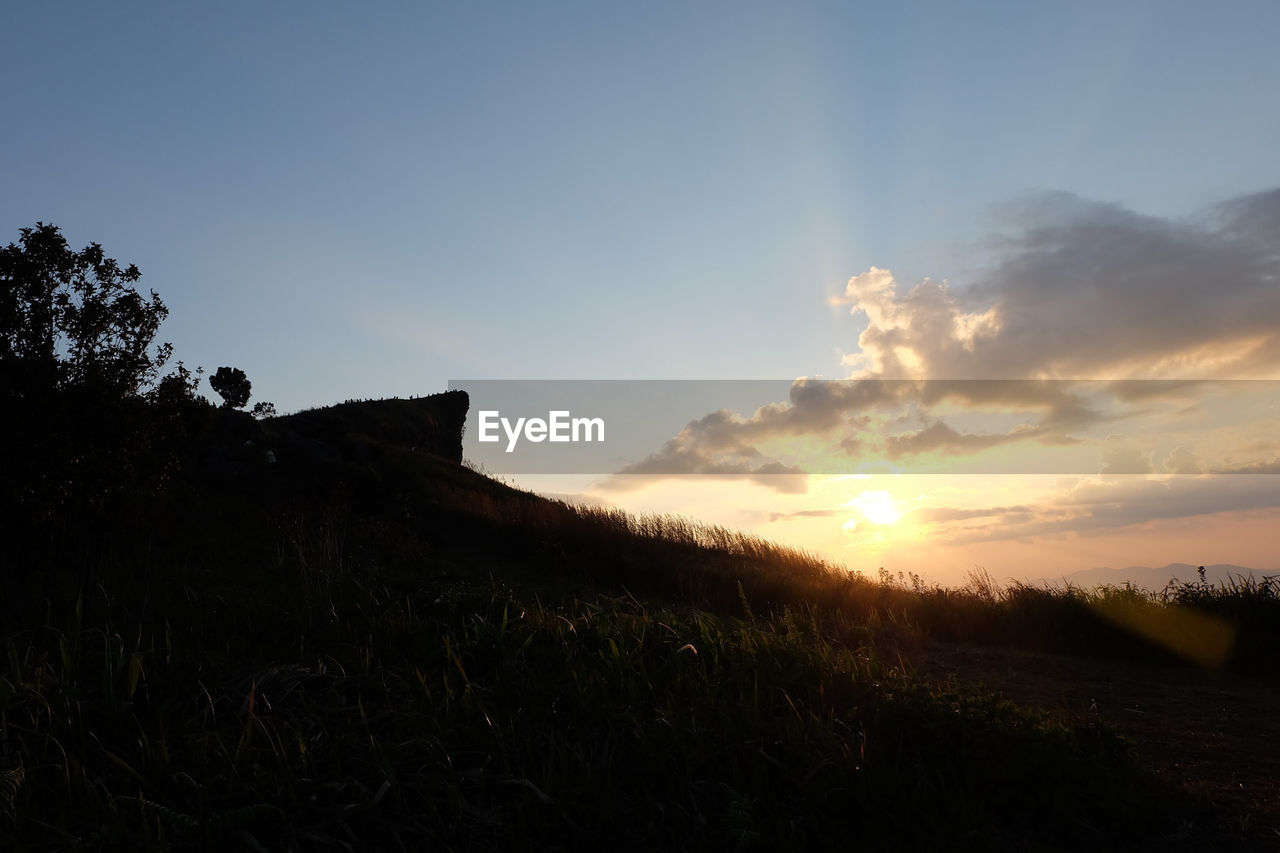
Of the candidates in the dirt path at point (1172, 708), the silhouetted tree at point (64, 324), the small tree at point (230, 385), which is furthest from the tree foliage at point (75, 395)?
the small tree at point (230, 385)

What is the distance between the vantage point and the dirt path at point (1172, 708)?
5434mm

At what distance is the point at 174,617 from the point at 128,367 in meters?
5.48

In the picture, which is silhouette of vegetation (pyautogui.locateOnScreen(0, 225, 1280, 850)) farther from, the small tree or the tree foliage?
the small tree

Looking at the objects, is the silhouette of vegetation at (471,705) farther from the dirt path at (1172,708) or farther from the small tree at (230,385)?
the small tree at (230,385)

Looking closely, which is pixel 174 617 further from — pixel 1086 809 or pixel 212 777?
pixel 1086 809

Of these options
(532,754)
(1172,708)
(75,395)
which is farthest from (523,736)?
(75,395)

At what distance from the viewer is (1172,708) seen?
7.71 metres

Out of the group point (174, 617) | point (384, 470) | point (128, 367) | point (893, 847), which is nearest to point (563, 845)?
point (893, 847)

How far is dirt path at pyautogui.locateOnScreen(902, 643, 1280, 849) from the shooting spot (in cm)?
543

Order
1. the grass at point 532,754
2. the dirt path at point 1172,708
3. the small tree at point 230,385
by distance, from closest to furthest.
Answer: the grass at point 532,754
the dirt path at point 1172,708
the small tree at point 230,385

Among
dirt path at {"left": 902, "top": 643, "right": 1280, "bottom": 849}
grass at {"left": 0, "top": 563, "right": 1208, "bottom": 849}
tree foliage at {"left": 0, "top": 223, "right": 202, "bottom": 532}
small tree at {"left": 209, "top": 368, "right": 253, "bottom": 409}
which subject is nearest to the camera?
grass at {"left": 0, "top": 563, "right": 1208, "bottom": 849}

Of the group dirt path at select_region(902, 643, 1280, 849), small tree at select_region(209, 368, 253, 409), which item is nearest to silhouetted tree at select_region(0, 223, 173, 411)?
dirt path at select_region(902, 643, 1280, 849)

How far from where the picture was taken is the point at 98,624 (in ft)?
29.5

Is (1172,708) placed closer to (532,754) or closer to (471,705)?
(532,754)
